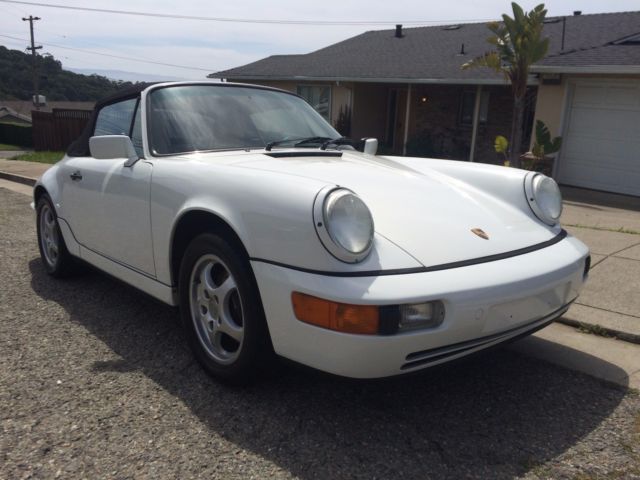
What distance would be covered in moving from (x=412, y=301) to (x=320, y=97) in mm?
18022

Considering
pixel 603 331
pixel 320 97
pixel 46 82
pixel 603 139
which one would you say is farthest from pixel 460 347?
pixel 46 82

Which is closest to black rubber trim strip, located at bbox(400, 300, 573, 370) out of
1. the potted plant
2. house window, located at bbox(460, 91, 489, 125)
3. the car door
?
the car door

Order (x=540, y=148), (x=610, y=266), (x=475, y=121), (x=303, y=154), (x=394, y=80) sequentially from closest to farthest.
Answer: (x=303, y=154)
(x=610, y=266)
(x=540, y=148)
(x=475, y=121)
(x=394, y=80)

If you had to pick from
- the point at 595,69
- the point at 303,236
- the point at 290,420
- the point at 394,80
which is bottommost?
the point at 290,420

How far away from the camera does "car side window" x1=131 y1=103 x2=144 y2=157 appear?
3473mm

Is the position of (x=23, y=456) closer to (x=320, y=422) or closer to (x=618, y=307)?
(x=320, y=422)

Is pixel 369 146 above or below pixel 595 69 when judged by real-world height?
below

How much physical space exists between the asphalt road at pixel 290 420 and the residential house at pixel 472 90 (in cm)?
910

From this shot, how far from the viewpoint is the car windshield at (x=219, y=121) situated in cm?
340

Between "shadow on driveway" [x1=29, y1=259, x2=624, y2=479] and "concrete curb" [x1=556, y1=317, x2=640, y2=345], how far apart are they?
68 cm

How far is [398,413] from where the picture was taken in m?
2.65

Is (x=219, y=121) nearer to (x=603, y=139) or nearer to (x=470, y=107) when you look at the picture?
(x=603, y=139)

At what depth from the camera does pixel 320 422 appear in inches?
101

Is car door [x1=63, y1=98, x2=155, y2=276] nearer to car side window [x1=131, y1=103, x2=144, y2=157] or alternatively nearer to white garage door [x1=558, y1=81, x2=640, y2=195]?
car side window [x1=131, y1=103, x2=144, y2=157]
